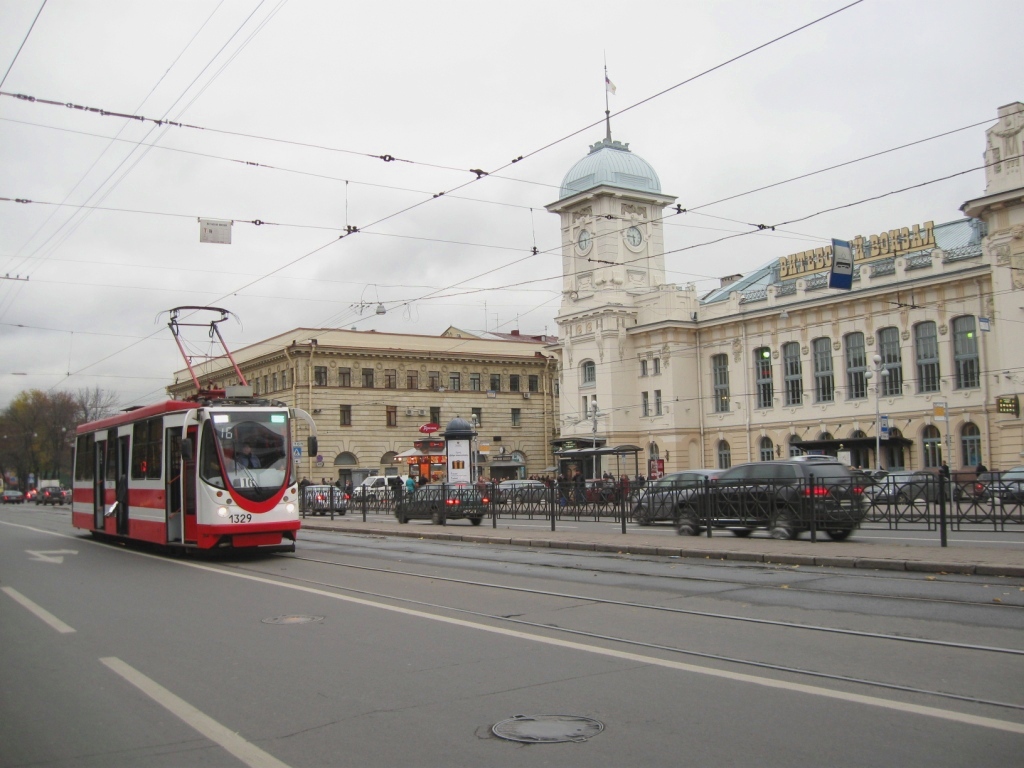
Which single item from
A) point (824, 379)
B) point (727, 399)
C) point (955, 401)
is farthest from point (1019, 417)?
point (727, 399)

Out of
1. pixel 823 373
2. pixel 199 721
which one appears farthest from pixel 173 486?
pixel 823 373

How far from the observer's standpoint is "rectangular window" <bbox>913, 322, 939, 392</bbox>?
49125mm

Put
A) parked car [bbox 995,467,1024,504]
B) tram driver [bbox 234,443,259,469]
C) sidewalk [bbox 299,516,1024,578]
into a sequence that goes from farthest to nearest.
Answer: parked car [bbox 995,467,1024,504]
tram driver [bbox 234,443,259,469]
sidewalk [bbox 299,516,1024,578]

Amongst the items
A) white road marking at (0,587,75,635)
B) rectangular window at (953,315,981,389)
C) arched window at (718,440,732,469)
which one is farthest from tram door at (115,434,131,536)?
arched window at (718,440,732,469)

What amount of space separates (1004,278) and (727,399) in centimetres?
2060

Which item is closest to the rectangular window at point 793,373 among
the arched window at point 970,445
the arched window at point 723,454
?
the arched window at point 723,454

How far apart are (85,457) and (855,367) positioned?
4222 cm

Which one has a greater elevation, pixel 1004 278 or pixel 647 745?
pixel 1004 278

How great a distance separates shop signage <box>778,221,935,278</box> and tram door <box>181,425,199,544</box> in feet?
120

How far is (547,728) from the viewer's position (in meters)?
5.82

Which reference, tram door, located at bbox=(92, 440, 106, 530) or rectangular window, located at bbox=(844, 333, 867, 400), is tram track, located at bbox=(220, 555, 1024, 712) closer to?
tram door, located at bbox=(92, 440, 106, 530)

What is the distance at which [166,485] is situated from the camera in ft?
60.7

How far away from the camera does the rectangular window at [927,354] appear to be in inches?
1934

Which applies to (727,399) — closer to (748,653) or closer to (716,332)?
(716,332)
